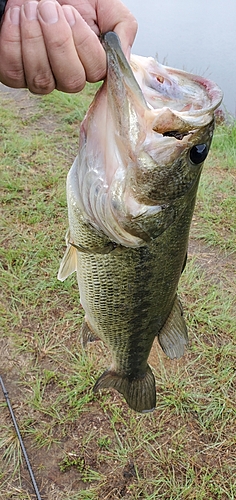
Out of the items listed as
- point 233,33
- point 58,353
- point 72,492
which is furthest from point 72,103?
point 233,33

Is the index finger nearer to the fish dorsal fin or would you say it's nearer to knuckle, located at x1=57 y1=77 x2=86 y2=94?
knuckle, located at x1=57 y1=77 x2=86 y2=94

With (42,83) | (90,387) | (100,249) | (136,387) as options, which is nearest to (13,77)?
(42,83)

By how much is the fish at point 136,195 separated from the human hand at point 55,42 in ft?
0.15

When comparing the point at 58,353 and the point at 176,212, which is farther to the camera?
the point at 58,353

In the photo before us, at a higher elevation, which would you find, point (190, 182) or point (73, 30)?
point (73, 30)

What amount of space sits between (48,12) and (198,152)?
0.50 m

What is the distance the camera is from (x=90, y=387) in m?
2.49

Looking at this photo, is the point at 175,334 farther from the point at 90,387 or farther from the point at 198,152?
the point at 90,387

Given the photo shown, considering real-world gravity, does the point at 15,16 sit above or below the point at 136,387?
above

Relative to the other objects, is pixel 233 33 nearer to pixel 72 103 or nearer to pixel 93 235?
pixel 72 103

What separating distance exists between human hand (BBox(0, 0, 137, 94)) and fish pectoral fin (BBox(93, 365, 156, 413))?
1078mm

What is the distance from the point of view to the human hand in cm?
102

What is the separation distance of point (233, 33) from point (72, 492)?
827 cm

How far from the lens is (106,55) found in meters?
1.09
